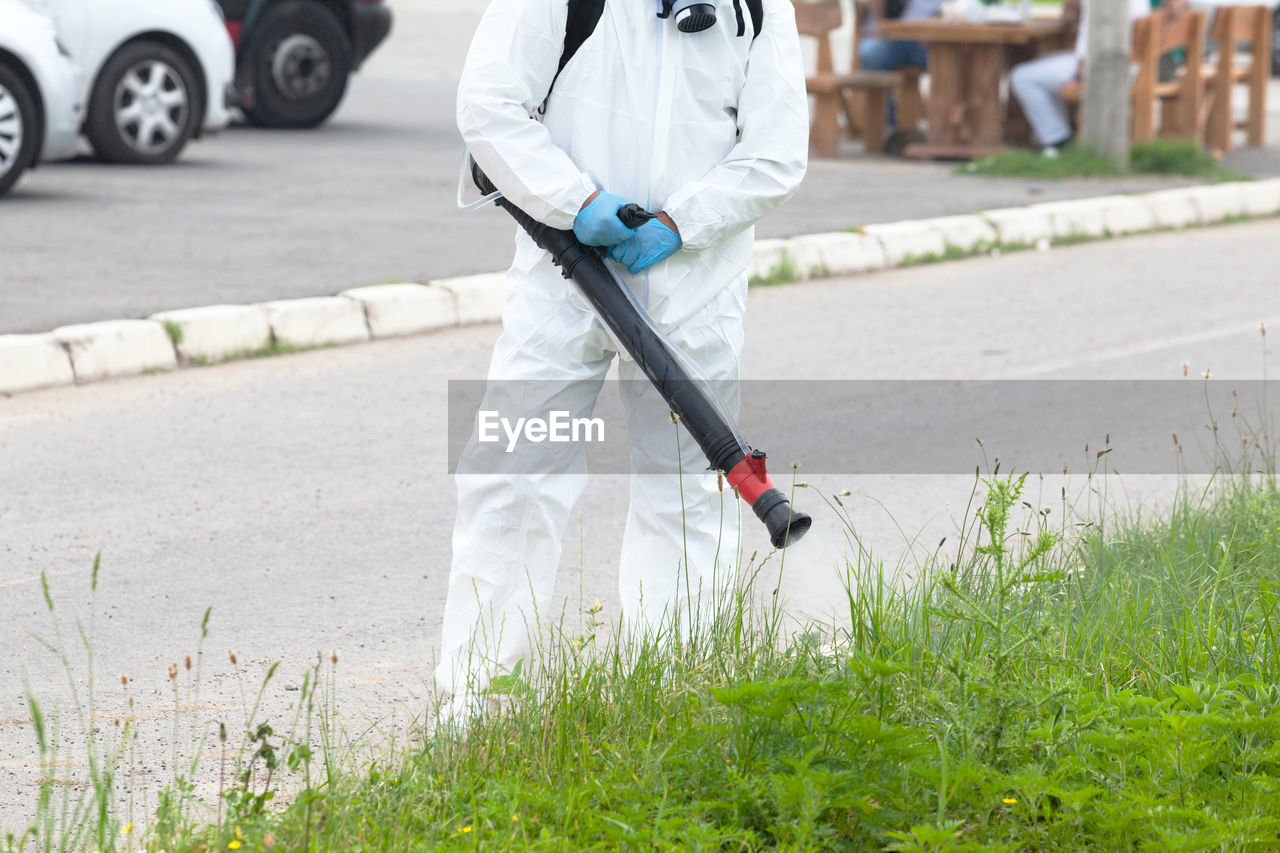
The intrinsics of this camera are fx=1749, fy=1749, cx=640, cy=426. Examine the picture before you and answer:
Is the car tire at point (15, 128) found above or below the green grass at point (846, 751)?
above

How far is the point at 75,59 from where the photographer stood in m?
10.7

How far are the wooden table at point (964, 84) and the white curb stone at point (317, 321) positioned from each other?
6884 millimetres

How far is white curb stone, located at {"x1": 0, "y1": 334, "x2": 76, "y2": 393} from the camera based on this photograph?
21.6ft

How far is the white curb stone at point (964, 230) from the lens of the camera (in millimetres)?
10148

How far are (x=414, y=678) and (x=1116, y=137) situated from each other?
383 inches

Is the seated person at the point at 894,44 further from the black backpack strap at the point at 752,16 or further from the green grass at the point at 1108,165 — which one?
the black backpack strap at the point at 752,16

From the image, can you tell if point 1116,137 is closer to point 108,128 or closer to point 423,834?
point 108,128

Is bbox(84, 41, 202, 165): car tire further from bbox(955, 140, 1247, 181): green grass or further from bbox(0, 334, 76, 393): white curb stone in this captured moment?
bbox(955, 140, 1247, 181): green grass

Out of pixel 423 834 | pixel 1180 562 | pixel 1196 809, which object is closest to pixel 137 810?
pixel 423 834

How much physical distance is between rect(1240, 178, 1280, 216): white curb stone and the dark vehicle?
678 cm

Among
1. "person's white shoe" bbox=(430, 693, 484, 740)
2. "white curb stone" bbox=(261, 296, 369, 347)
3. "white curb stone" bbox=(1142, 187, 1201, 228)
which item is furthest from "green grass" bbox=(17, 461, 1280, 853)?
"white curb stone" bbox=(1142, 187, 1201, 228)

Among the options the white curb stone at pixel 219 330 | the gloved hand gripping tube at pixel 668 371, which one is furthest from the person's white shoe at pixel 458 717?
the white curb stone at pixel 219 330

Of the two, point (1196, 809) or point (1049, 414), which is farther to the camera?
point (1049, 414)

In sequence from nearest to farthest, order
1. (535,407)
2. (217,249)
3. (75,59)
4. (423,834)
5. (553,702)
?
(423,834)
(553,702)
(535,407)
(217,249)
(75,59)
